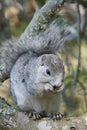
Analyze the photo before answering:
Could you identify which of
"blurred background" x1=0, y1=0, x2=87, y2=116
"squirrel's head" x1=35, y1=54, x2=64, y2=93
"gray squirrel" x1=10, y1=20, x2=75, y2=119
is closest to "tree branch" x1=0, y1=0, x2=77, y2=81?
"gray squirrel" x1=10, y1=20, x2=75, y2=119

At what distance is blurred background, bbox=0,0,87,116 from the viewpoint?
426 centimetres

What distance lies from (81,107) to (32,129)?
2.29 m

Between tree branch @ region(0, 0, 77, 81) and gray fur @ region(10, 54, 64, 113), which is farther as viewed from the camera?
tree branch @ region(0, 0, 77, 81)

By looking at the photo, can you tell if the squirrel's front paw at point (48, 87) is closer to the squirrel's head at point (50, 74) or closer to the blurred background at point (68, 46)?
the squirrel's head at point (50, 74)

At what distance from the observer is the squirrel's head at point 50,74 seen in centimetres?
301

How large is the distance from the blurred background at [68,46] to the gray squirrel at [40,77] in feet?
1.79

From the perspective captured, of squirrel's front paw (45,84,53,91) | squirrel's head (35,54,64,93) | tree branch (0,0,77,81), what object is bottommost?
squirrel's front paw (45,84,53,91)

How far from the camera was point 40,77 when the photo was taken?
3189 mm

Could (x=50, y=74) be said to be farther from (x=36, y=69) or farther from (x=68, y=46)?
(x=68, y=46)

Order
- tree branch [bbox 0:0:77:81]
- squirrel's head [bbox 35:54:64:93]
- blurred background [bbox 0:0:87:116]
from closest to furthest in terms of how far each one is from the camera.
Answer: squirrel's head [bbox 35:54:64:93] < tree branch [bbox 0:0:77:81] < blurred background [bbox 0:0:87:116]

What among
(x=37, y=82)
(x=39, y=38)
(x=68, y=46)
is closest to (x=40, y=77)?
(x=37, y=82)

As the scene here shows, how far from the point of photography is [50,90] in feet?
10.1

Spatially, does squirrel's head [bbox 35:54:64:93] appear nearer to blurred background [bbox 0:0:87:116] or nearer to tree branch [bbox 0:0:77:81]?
tree branch [bbox 0:0:77:81]

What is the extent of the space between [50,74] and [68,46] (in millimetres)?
1308
